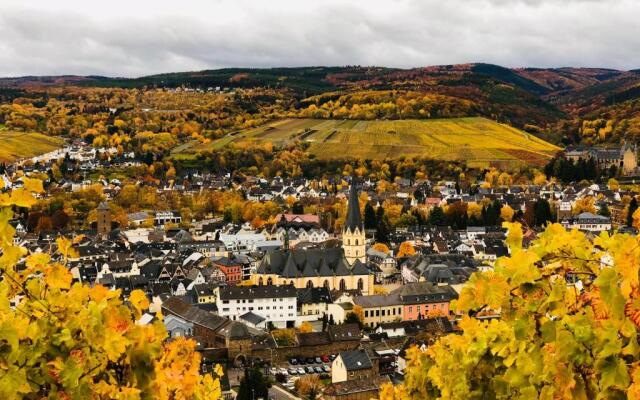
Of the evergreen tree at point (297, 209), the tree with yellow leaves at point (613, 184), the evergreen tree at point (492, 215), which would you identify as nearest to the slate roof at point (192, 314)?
the evergreen tree at point (297, 209)

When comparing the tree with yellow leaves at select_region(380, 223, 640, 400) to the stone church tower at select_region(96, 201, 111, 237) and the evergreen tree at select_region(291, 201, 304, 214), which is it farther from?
the evergreen tree at select_region(291, 201, 304, 214)

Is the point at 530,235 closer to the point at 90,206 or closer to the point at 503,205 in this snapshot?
the point at 503,205

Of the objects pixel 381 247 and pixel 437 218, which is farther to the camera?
pixel 437 218

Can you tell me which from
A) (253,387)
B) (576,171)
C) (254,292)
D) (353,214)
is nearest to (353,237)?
(353,214)

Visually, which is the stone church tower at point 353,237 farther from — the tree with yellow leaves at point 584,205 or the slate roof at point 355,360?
the tree with yellow leaves at point 584,205

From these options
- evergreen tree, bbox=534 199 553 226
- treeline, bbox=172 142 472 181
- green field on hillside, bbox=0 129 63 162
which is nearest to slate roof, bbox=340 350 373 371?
→ evergreen tree, bbox=534 199 553 226

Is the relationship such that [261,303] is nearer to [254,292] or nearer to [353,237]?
[254,292]

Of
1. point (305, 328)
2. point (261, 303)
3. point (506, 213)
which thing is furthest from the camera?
point (506, 213)
